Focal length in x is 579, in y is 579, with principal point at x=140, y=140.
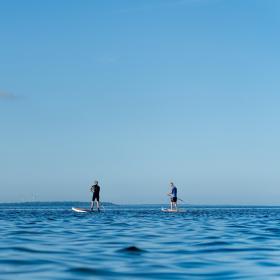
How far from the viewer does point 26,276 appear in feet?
28.6

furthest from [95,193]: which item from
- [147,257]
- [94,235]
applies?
[147,257]

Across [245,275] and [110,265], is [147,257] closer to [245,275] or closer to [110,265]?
[110,265]

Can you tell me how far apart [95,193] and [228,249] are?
29.6 meters

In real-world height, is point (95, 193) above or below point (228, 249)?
above

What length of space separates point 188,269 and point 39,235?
7.73 metres

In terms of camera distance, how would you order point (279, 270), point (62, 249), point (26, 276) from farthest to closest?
point (62, 249) → point (279, 270) → point (26, 276)

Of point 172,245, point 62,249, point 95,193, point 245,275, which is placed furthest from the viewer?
point 95,193

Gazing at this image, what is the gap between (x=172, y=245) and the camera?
13797 mm

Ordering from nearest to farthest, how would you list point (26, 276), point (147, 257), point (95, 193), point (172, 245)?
point (26, 276), point (147, 257), point (172, 245), point (95, 193)

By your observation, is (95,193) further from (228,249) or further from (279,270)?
(279,270)

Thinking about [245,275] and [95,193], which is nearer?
[245,275]

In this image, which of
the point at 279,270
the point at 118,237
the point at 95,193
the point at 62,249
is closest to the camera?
the point at 279,270

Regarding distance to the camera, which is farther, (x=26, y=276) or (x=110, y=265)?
(x=110, y=265)


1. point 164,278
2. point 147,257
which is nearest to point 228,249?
point 147,257
